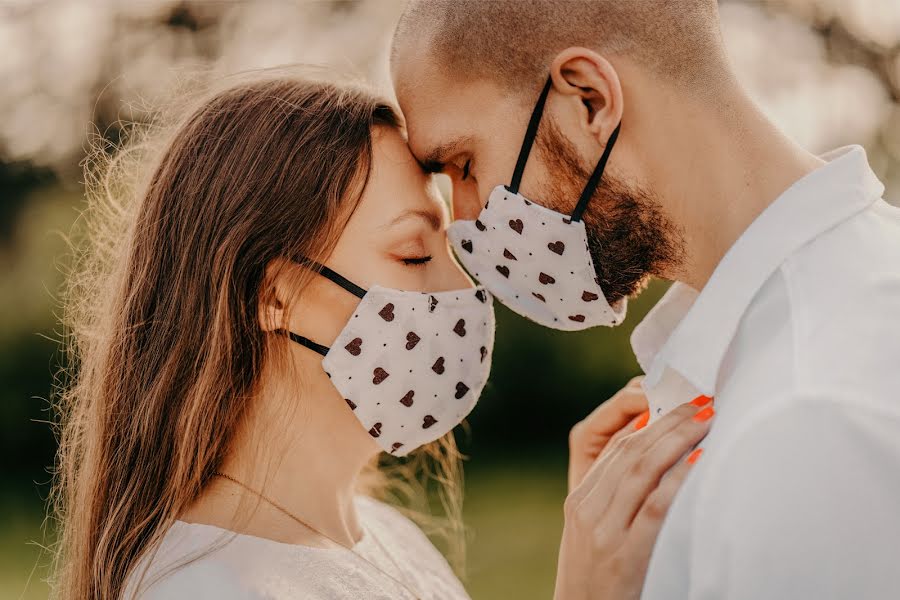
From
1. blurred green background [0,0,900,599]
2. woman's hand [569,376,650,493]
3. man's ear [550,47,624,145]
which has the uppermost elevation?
man's ear [550,47,624,145]

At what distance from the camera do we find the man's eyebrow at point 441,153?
10.4ft

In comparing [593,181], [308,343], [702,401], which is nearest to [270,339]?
[308,343]

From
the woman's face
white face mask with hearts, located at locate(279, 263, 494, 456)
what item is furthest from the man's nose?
white face mask with hearts, located at locate(279, 263, 494, 456)

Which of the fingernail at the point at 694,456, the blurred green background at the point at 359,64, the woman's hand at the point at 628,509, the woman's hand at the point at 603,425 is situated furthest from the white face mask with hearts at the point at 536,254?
the blurred green background at the point at 359,64

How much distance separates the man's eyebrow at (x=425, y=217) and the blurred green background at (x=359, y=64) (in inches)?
259

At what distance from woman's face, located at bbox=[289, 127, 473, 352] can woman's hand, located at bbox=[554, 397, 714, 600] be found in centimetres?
98

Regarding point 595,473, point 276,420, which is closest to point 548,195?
point 595,473

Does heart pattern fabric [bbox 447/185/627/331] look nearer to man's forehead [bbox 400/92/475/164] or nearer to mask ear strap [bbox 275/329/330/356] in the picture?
man's forehead [bbox 400/92/475/164]

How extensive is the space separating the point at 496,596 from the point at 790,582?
7993mm

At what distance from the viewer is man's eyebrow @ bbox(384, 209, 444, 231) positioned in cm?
322

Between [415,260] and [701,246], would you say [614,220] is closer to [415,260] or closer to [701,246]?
[701,246]

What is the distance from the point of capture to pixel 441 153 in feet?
10.6

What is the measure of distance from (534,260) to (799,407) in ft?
4.17

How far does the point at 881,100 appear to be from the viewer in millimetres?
17703
